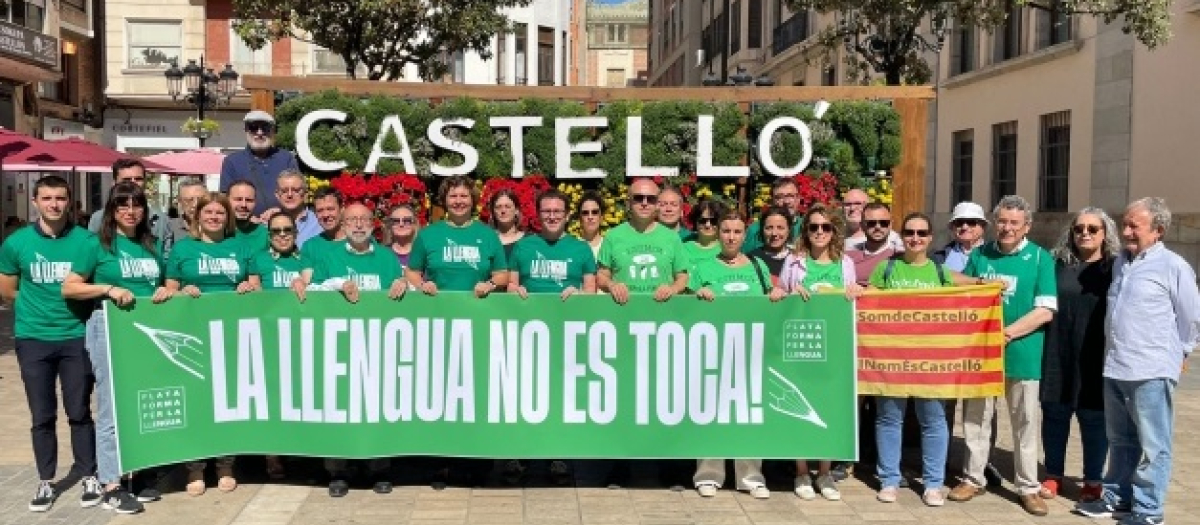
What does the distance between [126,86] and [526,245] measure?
99.9 feet

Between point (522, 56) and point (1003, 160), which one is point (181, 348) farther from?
point (522, 56)

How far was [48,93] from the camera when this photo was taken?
2928 cm

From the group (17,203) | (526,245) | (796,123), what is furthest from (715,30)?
(526,245)

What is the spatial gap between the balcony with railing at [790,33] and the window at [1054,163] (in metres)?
10.7

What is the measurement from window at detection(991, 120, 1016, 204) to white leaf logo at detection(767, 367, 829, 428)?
19.3 m

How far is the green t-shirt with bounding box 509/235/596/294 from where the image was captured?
629 cm

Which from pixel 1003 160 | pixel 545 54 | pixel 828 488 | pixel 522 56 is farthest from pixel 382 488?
pixel 545 54

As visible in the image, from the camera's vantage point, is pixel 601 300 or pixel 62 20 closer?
pixel 601 300

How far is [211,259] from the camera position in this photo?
611cm

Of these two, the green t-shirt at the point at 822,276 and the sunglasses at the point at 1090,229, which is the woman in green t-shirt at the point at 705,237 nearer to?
the green t-shirt at the point at 822,276

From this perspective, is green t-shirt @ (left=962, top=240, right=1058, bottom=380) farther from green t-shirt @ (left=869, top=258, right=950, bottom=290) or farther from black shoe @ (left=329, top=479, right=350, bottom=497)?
black shoe @ (left=329, top=479, right=350, bottom=497)

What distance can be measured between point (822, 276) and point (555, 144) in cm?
337

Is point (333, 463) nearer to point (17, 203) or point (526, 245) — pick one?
point (526, 245)

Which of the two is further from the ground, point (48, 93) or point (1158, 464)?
point (48, 93)
